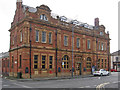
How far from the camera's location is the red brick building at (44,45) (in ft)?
90.2

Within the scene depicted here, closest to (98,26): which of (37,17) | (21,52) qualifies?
(37,17)

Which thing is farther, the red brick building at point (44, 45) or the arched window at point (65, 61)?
the arched window at point (65, 61)

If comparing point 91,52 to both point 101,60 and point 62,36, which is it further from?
point 62,36

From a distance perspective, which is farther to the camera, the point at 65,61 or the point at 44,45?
the point at 65,61

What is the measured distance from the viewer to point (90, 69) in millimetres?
39250

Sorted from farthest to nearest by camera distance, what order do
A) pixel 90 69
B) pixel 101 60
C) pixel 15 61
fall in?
pixel 101 60, pixel 90 69, pixel 15 61

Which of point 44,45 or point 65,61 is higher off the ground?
point 44,45

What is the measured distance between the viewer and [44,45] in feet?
97.9

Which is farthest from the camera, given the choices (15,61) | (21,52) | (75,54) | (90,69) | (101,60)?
(101,60)

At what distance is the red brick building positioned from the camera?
1083 inches

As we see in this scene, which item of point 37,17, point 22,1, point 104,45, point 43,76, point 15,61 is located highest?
point 22,1

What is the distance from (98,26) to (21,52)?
24.7 meters

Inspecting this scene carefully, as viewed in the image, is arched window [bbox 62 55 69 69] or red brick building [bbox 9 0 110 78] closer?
red brick building [bbox 9 0 110 78]

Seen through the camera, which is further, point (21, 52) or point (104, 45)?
A: point (104, 45)
